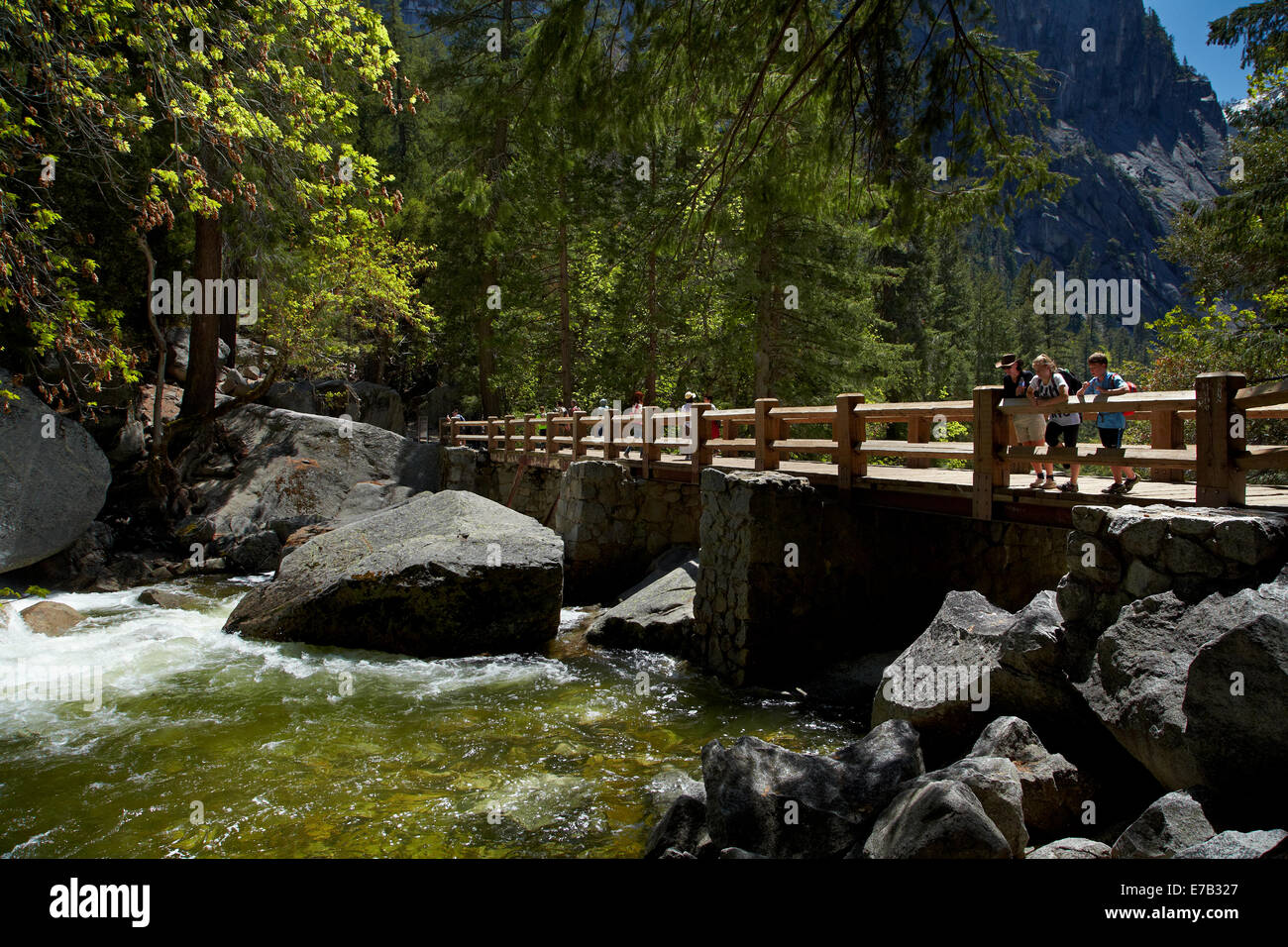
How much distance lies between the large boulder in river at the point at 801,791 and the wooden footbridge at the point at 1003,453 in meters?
2.48

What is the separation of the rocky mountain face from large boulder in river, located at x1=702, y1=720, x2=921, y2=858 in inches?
5337

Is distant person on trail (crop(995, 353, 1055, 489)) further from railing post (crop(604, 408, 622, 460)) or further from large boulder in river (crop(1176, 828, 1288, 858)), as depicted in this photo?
railing post (crop(604, 408, 622, 460))

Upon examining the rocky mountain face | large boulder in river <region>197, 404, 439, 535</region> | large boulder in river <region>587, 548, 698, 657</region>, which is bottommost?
large boulder in river <region>587, 548, 698, 657</region>

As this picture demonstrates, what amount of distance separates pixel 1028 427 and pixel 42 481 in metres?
13.6

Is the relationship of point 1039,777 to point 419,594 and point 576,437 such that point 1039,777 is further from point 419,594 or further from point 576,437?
point 576,437

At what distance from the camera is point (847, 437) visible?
771cm

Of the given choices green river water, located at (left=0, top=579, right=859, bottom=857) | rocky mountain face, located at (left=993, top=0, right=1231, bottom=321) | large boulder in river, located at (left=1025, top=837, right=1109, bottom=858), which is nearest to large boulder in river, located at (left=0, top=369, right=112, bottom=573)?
green river water, located at (left=0, top=579, right=859, bottom=857)

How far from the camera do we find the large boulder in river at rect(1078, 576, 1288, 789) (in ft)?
10.7

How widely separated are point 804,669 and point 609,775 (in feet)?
10.2

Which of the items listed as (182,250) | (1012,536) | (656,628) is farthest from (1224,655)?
(182,250)

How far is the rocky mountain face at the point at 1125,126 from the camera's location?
400 ft

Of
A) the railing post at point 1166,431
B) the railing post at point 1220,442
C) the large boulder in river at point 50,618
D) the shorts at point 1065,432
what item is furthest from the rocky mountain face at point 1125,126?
the large boulder in river at point 50,618

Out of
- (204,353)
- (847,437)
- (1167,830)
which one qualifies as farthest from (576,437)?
(1167,830)
